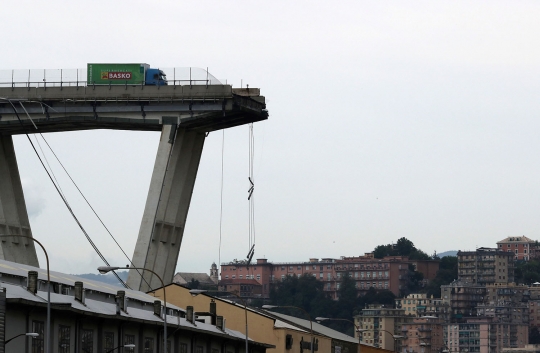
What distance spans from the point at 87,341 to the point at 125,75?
4526 cm

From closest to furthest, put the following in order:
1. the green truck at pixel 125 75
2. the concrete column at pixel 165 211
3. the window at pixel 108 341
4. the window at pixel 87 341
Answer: the window at pixel 87 341, the window at pixel 108 341, the concrete column at pixel 165 211, the green truck at pixel 125 75

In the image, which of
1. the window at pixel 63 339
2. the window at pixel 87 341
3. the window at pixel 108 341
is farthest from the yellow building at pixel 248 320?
the window at pixel 63 339

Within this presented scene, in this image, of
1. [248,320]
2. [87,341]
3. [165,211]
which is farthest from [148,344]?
[165,211]

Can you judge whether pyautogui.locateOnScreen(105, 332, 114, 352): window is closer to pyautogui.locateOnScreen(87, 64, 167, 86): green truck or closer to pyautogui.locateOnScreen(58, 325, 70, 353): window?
pyautogui.locateOnScreen(58, 325, 70, 353): window

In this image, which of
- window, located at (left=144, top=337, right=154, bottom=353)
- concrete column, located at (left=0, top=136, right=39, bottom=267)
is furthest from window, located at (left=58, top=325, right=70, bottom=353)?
concrete column, located at (left=0, top=136, right=39, bottom=267)

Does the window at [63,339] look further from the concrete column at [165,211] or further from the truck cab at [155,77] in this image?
the truck cab at [155,77]

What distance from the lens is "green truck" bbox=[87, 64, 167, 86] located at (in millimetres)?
A: 109500

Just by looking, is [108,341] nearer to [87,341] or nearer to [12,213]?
[87,341]

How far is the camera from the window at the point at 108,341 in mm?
69938

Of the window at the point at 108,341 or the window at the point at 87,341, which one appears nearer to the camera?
the window at the point at 87,341

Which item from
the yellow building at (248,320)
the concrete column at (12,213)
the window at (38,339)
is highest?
the concrete column at (12,213)

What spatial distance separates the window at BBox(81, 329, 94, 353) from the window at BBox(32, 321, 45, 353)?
14.2 ft

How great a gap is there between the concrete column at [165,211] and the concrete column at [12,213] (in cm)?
875

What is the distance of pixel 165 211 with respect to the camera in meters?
110
